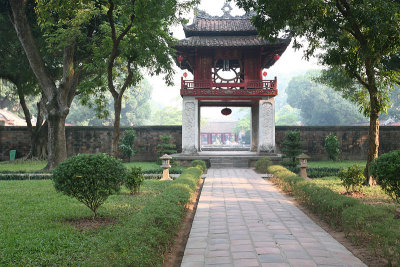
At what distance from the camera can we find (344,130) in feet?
69.3

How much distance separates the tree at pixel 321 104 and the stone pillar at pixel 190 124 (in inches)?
930

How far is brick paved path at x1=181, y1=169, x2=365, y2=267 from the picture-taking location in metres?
3.85

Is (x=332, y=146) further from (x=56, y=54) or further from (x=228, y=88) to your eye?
(x=56, y=54)

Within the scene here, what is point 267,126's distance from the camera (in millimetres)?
17141

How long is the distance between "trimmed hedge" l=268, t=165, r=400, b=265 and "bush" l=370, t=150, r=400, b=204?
398 mm

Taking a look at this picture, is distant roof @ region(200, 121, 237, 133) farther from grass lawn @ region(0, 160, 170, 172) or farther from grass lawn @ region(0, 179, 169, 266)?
grass lawn @ region(0, 179, 169, 266)

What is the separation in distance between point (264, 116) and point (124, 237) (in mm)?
14228

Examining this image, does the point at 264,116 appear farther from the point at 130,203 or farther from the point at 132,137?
the point at 130,203

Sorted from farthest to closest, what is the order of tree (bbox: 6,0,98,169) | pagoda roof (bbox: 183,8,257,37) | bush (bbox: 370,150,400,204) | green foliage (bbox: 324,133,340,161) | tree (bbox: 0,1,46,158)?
green foliage (bbox: 324,133,340,161)
pagoda roof (bbox: 183,8,257,37)
tree (bbox: 0,1,46,158)
tree (bbox: 6,0,98,169)
bush (bbox: 370,150,400,204)

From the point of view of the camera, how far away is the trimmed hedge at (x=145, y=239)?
3112 mm

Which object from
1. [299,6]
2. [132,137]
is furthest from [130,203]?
[132,137]

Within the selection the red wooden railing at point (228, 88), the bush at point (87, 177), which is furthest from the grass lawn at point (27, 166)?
the bush at point (87, 177)

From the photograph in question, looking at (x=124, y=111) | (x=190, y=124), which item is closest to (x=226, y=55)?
(x=190, y=124)

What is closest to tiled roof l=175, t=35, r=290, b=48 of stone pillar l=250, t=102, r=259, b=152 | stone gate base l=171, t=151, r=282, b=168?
stone pillar l=250, t=102, r=259, b=152
